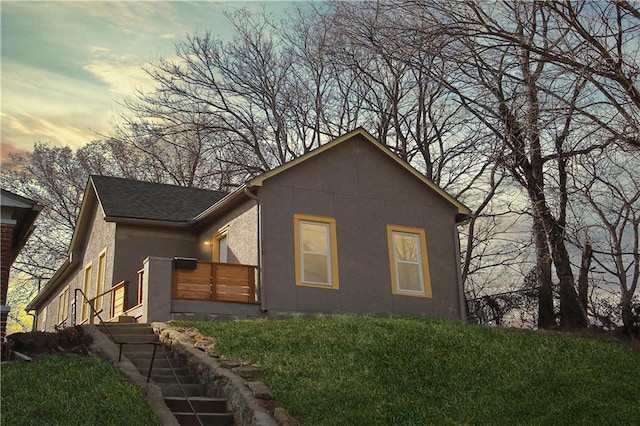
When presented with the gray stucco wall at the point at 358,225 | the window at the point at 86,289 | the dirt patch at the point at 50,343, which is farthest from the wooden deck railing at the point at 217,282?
the window at the point at 86,289

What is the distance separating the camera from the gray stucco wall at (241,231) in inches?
700

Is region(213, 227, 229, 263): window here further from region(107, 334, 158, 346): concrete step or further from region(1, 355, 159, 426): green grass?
region(1, 355, 159, 426): green grass

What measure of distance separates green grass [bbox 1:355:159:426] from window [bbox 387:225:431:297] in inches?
358

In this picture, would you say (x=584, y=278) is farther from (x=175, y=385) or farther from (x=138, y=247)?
(x=175, y=385)

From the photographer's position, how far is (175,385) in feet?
38.0

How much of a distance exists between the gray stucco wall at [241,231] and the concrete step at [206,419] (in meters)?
7.56

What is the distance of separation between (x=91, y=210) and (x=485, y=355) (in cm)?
1505

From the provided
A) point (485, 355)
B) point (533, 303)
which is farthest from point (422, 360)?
point (533, 303)

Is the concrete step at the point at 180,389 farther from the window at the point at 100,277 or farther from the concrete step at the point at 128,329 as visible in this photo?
the window at the point at 100,277

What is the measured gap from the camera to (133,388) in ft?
33.8

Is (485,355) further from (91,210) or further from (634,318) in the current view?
(91,210)

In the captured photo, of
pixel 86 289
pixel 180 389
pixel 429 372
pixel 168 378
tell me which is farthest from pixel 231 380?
pixel 86 289

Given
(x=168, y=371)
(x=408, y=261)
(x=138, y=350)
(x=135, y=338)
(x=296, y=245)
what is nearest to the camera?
(x=168, y=371)

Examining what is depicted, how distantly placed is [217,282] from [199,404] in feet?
22.8
